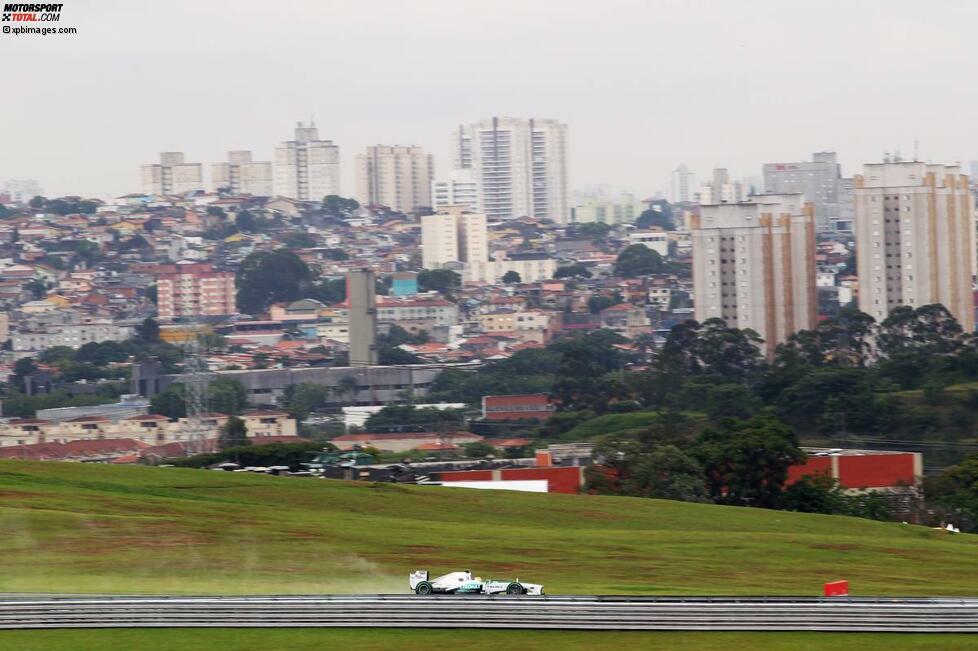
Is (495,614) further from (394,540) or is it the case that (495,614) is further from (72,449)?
(72,449)

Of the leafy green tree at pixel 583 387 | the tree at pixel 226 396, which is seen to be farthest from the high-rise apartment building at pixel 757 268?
the tree at pixel 226 396

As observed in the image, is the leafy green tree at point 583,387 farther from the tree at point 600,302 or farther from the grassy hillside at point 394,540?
the tree at point 600,302

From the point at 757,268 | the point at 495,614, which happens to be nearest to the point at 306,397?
the point at 757,268

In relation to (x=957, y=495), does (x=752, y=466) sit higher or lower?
higher

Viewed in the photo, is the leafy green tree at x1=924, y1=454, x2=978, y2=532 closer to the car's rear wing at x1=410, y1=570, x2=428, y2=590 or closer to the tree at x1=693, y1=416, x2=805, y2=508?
the tree at x1=693, y1=416, x2=805, y2=508

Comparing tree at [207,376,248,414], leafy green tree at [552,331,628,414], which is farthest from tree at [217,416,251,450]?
tree at [207,376,248,414]

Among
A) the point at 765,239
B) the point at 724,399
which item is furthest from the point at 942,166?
the point at 724,399

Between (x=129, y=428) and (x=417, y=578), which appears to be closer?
(x=417, y=578)
